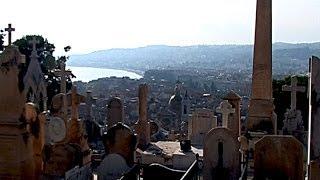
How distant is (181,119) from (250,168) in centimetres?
1669

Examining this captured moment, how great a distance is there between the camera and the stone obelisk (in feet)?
40.5

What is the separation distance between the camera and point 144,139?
50.4 ft

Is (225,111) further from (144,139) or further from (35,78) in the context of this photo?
(35,78)

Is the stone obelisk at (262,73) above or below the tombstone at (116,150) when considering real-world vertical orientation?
above

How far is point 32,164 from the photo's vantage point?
732cm

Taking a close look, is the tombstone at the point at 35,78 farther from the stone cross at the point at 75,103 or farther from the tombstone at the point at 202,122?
the stone cross at the point at 75,103

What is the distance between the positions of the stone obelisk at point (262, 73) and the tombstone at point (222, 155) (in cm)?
410

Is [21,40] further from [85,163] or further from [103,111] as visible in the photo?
[85,163]

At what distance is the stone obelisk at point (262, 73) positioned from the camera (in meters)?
12.3

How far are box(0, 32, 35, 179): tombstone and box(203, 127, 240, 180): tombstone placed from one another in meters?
2.94

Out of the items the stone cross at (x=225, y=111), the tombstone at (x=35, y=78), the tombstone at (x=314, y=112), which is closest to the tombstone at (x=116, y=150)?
the stone cross at (x=225, y=111)

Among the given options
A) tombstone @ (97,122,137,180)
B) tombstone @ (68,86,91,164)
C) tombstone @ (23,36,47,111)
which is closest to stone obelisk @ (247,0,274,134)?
tombstone @ (97,122,137,180)

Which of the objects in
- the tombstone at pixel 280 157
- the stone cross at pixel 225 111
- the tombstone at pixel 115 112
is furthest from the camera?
the tombstone at pixel 115 112

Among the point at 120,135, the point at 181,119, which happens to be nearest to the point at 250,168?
the point at 120,135
